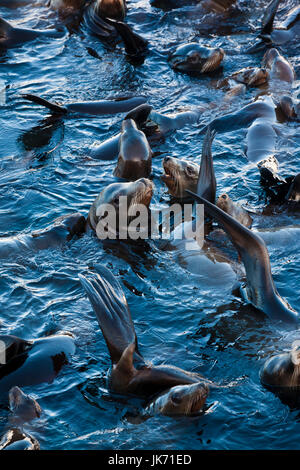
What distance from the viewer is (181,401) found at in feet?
13.2

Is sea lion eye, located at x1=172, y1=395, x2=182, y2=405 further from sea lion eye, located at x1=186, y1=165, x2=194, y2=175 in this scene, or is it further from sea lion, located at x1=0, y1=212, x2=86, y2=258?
sea lion eye, located at x1=186, y1=165, x2=194, y2=175

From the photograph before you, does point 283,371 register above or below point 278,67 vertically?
below

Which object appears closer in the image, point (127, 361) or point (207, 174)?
point (127, 361)

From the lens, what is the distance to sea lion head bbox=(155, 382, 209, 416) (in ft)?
13.0

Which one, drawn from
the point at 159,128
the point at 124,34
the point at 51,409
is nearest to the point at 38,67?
the point at 124,34

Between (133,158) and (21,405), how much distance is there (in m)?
3.38

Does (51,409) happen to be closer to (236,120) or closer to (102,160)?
(102,160)

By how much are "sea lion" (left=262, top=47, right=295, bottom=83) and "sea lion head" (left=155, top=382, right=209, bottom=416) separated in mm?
6260

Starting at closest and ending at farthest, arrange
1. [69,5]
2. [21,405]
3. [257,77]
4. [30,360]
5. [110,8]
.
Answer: [21,405]
[30,360]
[257,77]
[110,8]
[69,5]

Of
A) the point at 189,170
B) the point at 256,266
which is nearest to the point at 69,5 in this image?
the point at 189,170

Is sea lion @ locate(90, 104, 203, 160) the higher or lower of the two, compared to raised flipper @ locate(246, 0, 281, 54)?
lower

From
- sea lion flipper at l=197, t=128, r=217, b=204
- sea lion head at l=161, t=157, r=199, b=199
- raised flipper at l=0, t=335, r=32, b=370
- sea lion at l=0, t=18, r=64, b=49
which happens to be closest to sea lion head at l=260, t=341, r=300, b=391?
raised flipper at l=0, t=335, r=32, b=370

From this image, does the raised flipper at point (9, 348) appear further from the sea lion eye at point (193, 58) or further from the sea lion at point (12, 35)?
the sea lion at point (12, 35)

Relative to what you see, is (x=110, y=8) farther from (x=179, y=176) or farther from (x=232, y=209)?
(x=232, y=209)
